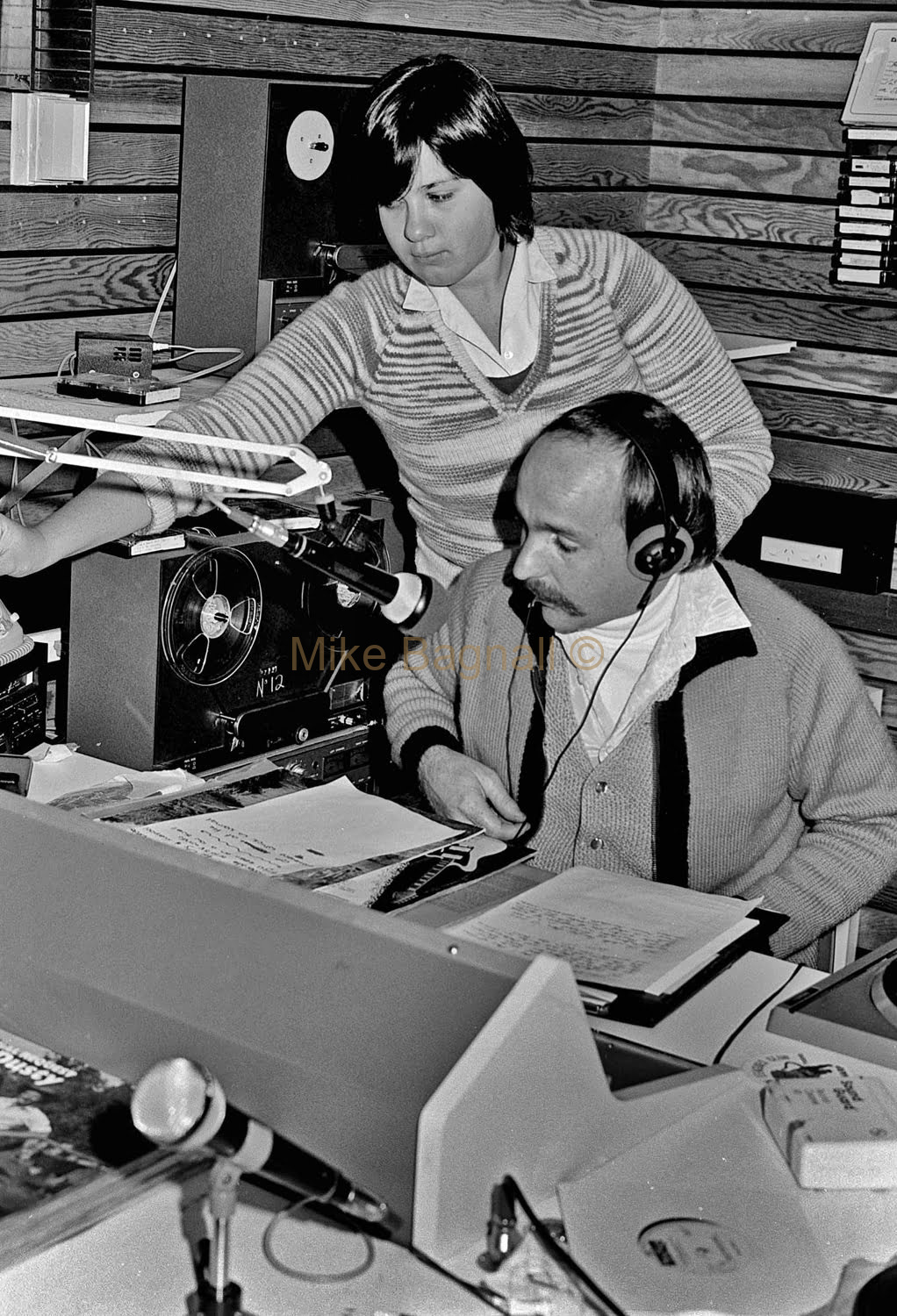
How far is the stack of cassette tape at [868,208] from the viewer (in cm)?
366

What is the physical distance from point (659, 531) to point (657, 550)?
0.09 feet

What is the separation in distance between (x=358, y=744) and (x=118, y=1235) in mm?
1656

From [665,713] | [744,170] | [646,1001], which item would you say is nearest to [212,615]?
[665,713]

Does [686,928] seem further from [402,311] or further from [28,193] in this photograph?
[28,193]

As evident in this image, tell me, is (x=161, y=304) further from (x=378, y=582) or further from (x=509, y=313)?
(x=378, y=582)

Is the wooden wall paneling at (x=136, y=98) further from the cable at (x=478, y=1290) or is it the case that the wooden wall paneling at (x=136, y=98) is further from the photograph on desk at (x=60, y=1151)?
the cable at (x=478, y=1290)

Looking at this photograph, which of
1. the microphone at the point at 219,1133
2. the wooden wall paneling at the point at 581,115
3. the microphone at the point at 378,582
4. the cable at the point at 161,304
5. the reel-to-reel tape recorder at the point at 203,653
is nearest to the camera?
the microphone at the point at 219,1133

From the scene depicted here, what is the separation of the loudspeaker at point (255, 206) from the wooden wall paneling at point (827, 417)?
146 cm

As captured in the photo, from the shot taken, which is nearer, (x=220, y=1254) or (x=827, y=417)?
(x=220, y=1254)

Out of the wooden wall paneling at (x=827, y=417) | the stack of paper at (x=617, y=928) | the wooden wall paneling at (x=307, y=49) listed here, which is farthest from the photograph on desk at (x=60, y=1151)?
the wooden wall paneling at (x=827, y=417)

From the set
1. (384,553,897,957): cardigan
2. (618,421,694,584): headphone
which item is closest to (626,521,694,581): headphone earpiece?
(618,421,694,584): headphone

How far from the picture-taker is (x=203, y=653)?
8.28 feet

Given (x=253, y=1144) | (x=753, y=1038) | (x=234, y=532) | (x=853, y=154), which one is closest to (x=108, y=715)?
(x=234, y=532)

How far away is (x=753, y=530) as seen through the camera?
3.70m
